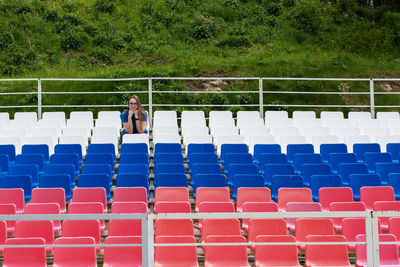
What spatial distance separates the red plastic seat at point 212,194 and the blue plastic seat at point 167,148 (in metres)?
2.11

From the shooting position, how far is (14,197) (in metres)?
7.42

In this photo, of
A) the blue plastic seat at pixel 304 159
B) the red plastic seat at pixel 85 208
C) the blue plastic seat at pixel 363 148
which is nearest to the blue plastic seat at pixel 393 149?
the blue plastic seat at pixel 363 148

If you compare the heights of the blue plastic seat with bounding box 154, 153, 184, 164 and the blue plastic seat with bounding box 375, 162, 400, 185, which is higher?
the blue plastic seat with bounding box 154, 153, 184, 164

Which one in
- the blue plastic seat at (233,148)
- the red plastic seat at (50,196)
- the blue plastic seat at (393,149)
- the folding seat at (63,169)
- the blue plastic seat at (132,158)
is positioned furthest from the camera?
the blue plastic seat at (393,149)

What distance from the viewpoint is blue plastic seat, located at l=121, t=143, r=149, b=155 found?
9.56 metres

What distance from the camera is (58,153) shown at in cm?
916

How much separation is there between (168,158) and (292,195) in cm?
235

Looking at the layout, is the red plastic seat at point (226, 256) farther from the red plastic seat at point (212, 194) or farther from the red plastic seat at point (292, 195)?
the red plastic seat at point (292, 195)

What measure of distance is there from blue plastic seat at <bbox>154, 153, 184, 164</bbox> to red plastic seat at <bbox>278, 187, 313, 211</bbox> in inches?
79.2

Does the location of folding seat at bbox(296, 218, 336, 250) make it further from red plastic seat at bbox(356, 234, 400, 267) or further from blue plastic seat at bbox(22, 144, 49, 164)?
blue plastic seat at bbox(22, 144, 49, 164)

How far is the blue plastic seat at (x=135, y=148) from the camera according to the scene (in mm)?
9562

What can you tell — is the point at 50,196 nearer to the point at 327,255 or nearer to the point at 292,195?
the point at 292,195

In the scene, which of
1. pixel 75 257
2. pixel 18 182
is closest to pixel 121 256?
pixel 75 257

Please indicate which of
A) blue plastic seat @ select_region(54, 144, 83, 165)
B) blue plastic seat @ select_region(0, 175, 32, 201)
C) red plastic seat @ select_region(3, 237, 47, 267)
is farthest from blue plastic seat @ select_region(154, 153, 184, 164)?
red plastic seat @ select_region(3, 237, 47, 267)
